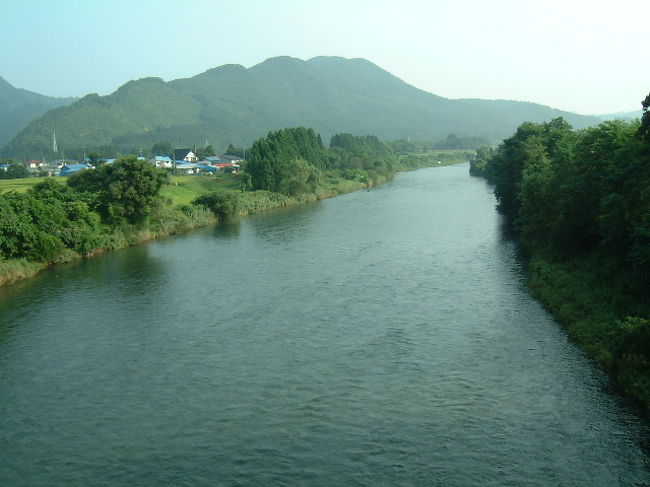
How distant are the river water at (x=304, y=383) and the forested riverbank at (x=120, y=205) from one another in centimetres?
216

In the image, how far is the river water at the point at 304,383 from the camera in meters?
11.7

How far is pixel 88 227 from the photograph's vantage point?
32.2 meters

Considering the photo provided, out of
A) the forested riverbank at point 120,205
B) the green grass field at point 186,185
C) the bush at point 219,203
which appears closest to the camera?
the forested riverbank at point 120,205

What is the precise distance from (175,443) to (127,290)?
1354 cm

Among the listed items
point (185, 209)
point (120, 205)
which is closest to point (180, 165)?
point (185, 209)

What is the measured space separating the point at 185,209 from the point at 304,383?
2929 centimetres

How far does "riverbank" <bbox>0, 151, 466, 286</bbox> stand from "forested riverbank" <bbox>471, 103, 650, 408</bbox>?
21529 millimetres

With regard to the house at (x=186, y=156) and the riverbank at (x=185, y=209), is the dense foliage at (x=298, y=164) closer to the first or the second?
the riverbank at (x=185, y=209)

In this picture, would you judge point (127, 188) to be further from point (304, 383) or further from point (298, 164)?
point (298, 164)

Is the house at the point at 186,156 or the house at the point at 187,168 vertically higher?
the house at the point at 186,156

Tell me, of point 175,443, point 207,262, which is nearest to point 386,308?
point 175,443

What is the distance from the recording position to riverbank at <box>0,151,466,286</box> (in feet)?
92.4

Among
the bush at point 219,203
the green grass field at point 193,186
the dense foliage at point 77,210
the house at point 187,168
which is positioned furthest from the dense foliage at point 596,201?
the house at point 187,168

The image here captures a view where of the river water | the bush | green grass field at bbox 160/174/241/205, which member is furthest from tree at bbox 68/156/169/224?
green grass field at bbox 160/174/241/205
